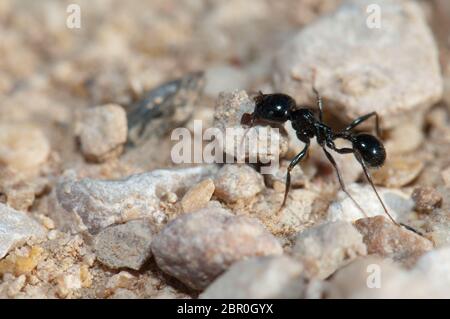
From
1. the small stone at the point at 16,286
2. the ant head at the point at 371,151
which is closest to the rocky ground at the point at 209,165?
the small stone at the point at 16,286

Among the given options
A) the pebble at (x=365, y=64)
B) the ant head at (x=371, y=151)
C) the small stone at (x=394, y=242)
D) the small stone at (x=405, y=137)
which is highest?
the pebble at (x=365, y=64)

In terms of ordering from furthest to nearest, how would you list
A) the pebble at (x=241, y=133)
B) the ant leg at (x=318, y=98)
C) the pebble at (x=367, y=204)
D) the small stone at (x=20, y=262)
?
the ant leg at (x=318, y=98) → the pebble at (x=241, y=133) → the pebble at (x=367, y=204) → the small stone at (x=20, y=262)

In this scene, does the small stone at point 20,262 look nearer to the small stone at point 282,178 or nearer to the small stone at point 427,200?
the small stone at point 282,178

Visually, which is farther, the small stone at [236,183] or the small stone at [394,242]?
the small stone at [236,183]

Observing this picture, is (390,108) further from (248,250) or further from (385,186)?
(248,250)

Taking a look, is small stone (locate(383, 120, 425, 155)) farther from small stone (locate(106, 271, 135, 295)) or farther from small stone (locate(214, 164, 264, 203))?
small stone (locate(106, 271, 135, 295))
